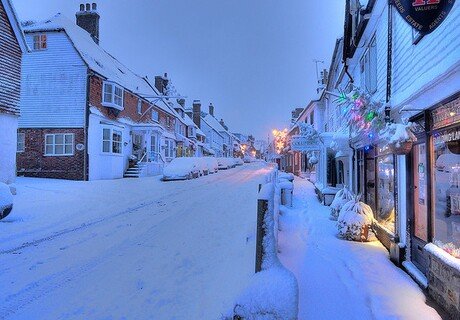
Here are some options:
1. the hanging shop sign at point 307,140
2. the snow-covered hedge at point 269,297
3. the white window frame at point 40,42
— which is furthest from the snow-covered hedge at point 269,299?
the white window frame at point 40,42

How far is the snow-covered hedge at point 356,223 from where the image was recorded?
862cm

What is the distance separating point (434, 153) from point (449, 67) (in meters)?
1.53

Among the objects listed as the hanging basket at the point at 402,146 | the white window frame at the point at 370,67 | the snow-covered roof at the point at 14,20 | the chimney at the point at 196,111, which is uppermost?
the chimney at the point at 196,111

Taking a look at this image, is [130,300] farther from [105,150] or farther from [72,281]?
[105,150]

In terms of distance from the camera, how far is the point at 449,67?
188 inches

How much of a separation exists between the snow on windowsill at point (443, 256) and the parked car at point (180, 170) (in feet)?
65.6

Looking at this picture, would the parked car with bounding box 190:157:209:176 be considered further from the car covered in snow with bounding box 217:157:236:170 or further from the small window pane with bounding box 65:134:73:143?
the car covered in snow with bounding box 217:157:236:170

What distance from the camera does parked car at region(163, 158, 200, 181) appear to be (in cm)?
2409

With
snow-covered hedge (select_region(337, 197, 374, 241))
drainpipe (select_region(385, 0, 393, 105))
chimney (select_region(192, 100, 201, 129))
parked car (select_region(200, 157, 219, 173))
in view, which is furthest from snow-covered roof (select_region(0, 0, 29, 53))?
chimney (select_region(192, 100, 201, 129))

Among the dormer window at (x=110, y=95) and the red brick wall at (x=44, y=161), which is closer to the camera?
the red brick wall at (x=44, y=161)

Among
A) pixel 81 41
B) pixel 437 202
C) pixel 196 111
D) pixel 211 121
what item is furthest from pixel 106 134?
pixel 211 121

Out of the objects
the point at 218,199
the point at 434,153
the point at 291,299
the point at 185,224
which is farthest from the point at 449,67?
the point at 218,199

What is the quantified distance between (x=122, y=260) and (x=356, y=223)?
541 centimetres

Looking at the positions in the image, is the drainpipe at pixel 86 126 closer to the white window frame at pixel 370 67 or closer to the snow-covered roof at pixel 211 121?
the white window frame at pixel 370 67
